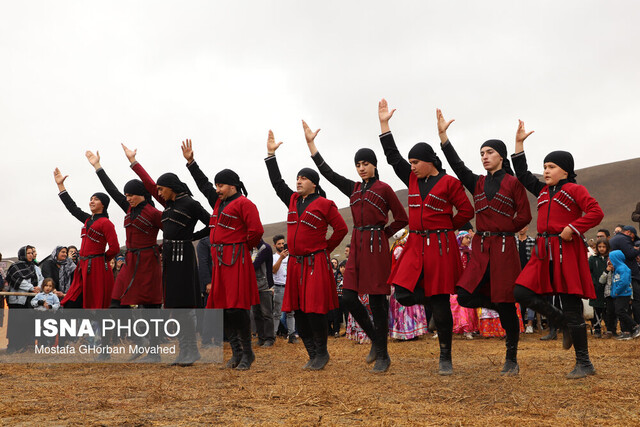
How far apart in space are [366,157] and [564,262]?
245 centimetres

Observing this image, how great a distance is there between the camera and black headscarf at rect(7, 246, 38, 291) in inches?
501

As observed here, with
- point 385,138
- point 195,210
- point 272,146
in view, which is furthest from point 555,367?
point 195,210

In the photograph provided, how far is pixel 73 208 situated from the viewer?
9.99 m

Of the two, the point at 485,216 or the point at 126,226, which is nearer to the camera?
the point at 485,216

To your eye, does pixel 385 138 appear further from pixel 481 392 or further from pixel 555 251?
pixel 481 392

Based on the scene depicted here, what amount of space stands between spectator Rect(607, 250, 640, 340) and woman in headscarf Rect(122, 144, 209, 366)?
24.2 feet

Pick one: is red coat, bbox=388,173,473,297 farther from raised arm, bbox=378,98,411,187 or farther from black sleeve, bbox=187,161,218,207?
black sleeve, bbox=187,161,218,207

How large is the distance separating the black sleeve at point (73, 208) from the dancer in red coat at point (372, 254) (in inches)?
175

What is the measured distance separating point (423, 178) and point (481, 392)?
7.79 feet

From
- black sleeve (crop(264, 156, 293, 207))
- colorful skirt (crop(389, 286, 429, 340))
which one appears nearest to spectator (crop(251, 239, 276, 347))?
colorful skirt (crop(389, 286, 429, 340))

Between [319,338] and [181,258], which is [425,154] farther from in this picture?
[181,258]

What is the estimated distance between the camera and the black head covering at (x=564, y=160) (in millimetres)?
6469

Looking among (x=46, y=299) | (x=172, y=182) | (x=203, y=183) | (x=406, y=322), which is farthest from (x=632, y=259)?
(x=46, y=299)

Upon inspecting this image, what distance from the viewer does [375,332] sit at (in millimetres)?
7250
